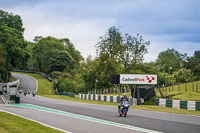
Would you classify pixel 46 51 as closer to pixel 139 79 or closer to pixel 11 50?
pixel 11 50

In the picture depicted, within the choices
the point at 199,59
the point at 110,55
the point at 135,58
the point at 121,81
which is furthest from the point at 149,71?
the point at 121,81

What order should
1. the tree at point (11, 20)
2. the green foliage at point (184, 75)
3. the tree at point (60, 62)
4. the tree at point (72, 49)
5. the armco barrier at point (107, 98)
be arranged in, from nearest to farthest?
the armco barrier at point (107, 98) → the green foliage at point (184, 75) → the tree at point (11, 20) → the tree at point (60, 62) → the tree at point (72, 49)

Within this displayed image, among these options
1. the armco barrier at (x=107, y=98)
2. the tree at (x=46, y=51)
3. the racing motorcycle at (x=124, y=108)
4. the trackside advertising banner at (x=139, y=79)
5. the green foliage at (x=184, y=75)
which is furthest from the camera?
the tree at (x=46, y=51)

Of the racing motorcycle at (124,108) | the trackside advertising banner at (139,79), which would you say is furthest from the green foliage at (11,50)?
the racing motorcycle at (124,108)

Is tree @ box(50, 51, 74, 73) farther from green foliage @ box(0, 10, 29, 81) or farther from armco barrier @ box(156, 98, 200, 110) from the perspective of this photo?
armco barrier @ box(156, 98, 200, 110)

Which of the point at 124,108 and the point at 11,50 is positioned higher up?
the point at 11,50

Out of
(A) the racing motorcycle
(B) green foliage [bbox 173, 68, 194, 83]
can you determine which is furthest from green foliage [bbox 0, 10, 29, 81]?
(A) the racing motorcycle

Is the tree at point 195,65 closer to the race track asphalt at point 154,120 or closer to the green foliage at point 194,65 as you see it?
the green foliage at point 194,65

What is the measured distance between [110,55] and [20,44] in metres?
23.2

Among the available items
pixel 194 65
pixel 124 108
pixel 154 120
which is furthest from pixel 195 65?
pixel 154 120

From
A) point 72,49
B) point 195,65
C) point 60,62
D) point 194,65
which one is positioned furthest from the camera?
point 72,49

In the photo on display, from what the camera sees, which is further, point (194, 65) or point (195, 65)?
point (194, 65)

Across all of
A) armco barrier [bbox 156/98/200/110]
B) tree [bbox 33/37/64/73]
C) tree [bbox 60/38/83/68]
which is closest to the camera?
armco barrier [bbox 156/98/200/110]

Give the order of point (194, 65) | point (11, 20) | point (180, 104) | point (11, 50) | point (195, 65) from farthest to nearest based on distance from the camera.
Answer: point (194, 65), point (195, 65), point (11, 20), point (11, 50), point (180, 104)
